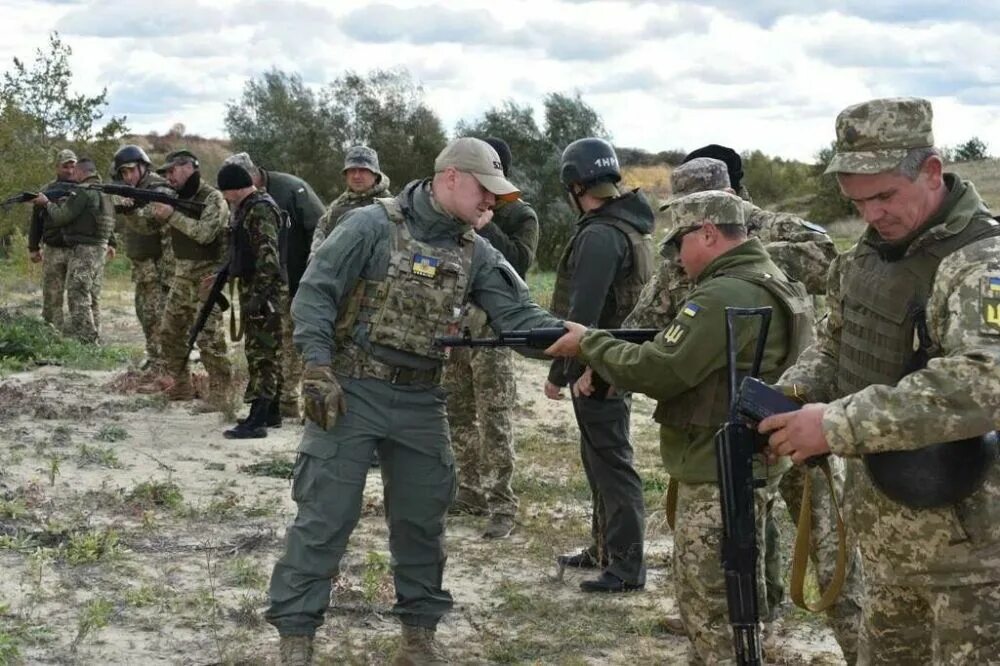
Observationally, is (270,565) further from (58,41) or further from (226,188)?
(58,41)

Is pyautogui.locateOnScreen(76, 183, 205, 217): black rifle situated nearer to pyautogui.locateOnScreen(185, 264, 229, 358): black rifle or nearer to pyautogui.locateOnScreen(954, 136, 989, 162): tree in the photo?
pyautogui.locateOnScreen(185, 264, 229, 358): black rifle

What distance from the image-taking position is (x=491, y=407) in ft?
24.0

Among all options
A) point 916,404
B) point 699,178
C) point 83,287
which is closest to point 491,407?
point 699,178

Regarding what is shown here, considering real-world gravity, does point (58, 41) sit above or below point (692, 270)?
above

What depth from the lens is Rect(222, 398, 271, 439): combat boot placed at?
9656 millimetres

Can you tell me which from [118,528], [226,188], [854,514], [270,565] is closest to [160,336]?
[226,188]

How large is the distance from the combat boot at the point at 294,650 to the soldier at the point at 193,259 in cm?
586

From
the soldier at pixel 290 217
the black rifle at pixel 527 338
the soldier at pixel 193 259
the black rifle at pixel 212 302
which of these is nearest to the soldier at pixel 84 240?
the soldier at pixel 193 259

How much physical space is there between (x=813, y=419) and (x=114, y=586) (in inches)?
159

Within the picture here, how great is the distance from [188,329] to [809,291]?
652 centimetres

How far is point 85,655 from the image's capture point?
202 inches

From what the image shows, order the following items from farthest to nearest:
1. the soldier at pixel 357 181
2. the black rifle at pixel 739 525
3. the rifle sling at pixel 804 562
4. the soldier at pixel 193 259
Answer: the soldier at pixel 193 259, the soldier at pixel 357 181, the rifle sling at pixel 804 562, the black rifle at pixel 739 525

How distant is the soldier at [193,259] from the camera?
10.2 metres

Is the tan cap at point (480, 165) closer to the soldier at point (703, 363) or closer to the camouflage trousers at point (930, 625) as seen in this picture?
the soldier at point (703, 363)
